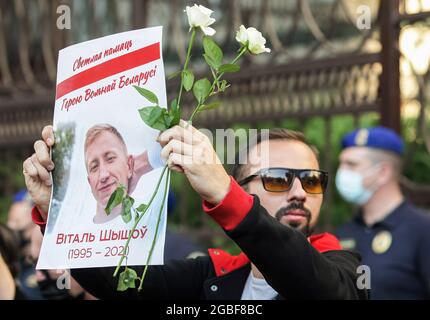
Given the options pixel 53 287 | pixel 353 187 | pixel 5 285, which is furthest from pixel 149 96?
pixel 353 187

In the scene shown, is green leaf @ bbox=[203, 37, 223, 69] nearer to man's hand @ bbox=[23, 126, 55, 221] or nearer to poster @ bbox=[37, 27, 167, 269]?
poster @ bbox=[37, 27, 167, 269]

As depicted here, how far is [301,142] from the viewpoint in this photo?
3.16 m

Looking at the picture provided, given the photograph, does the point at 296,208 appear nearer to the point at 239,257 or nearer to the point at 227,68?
the point at 239,257

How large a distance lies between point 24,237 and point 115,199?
10.8ft

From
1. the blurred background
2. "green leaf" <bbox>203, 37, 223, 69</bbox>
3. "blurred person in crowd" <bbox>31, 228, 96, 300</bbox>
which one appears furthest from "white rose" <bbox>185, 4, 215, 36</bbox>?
the blurred background

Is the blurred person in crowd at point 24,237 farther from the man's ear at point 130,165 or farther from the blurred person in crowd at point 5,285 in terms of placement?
the man's ear at point 130,165

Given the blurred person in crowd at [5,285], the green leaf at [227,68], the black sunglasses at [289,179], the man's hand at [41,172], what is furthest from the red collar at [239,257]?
the blurred person in crowd at [5,285]

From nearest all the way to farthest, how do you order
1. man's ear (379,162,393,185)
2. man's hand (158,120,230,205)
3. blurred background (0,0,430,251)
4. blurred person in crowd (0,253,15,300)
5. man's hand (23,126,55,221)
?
man's hand (158,120,230,205)
man's hand (23,126,55,221)
blurred person in crowd (0,253,15,300)
man's ear (379,162,393,185)
blurred background (0,0,430,251)

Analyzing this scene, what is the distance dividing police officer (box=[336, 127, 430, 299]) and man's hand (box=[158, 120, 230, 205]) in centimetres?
244

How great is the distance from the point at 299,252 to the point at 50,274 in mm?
2106

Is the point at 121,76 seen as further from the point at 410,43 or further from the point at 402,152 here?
the point at 410,43

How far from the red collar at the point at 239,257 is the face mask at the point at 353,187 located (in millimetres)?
2206

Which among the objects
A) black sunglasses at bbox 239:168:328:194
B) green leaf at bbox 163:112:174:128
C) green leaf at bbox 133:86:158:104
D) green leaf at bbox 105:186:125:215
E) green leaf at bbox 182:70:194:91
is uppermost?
green leaf at bbox 182:70:194:91

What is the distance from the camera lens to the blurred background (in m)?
5.66
